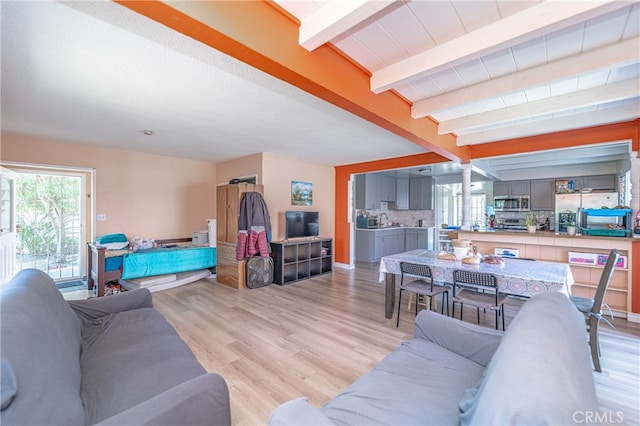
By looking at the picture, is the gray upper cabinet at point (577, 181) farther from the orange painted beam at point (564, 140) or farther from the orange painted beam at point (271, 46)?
the orange painted beam at point (271, 46)

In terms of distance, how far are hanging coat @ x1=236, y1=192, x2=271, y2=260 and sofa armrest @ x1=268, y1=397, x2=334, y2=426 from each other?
11.9ft

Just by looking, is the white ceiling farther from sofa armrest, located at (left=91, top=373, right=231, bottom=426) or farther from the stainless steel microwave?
Answer: the stainless steel microwave

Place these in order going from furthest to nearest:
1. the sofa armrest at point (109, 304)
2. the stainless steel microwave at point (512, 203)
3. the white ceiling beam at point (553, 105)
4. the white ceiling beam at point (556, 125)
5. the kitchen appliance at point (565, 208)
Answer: the stainless steel microwave at point (512, 203) → the kitchen appliance at point (565, 208) → the white ceiling beam at point (556, 125) → the white ceiling beam at point (553, 105) → the sofa armrest at point (109, 304)

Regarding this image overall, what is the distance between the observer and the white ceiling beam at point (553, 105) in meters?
2.46

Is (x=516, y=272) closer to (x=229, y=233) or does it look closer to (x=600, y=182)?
(x=229, y=233)

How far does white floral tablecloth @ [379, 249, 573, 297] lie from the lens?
228 centimetres

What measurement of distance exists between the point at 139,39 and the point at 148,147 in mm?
3480

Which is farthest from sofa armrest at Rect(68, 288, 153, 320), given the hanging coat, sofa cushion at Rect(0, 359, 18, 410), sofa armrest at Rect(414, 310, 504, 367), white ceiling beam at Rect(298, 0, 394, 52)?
white ceiling beam at Rect(298, 0, 394, 52)

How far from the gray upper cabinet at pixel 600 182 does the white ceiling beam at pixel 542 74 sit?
5.65 metres

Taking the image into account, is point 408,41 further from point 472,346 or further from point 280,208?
point 280,208

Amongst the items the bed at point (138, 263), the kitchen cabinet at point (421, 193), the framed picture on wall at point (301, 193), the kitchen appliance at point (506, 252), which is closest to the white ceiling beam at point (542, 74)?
the kitchen appliance at point (506, 252)

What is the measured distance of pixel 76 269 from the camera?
4.71 metres

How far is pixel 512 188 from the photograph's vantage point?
6.89 m

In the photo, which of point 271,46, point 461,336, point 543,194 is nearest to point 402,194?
point 543,194
